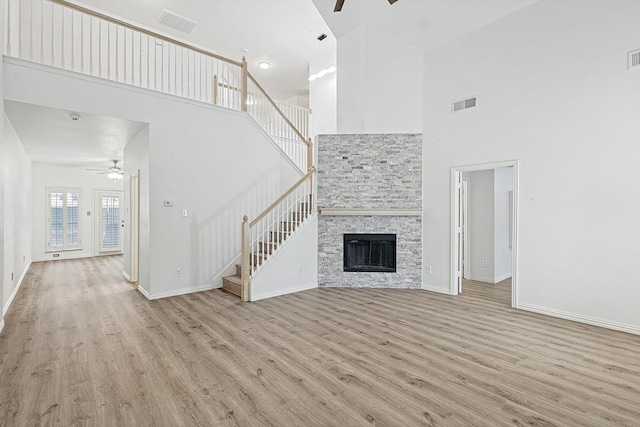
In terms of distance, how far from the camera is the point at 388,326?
379cm

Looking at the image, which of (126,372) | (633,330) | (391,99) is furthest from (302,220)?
(633,330)

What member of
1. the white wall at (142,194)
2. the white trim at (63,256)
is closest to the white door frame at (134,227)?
the white wall at (142,194)

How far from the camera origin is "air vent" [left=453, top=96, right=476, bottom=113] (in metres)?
5.04

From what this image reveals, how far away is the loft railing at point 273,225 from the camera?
4903 millimetres

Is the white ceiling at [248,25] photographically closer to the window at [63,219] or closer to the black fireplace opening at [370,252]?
the black fireplace opening at [370,252]

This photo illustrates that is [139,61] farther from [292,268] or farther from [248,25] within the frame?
[292,268]

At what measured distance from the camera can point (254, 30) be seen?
7.08 metres

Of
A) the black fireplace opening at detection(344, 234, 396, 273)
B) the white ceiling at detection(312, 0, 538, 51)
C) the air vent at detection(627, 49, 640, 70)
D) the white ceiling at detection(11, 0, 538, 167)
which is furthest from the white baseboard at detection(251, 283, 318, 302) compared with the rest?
the air vent at detection(627, 49, 640, 70)

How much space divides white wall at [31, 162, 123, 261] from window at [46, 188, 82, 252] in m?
0.10

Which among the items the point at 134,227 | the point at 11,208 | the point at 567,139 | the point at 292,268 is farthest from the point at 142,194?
the point at 567,139

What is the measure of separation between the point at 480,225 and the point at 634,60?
353 centimetres

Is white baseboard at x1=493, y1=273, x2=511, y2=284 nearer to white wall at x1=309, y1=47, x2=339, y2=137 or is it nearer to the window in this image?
white wall at x1=309, y1=47, x2=339, y2=137

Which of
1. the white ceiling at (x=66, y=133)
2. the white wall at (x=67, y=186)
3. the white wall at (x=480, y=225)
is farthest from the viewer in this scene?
the white wall at (x=67, y=186)

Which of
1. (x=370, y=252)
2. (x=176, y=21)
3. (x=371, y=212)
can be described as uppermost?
(x=176, y=21)
